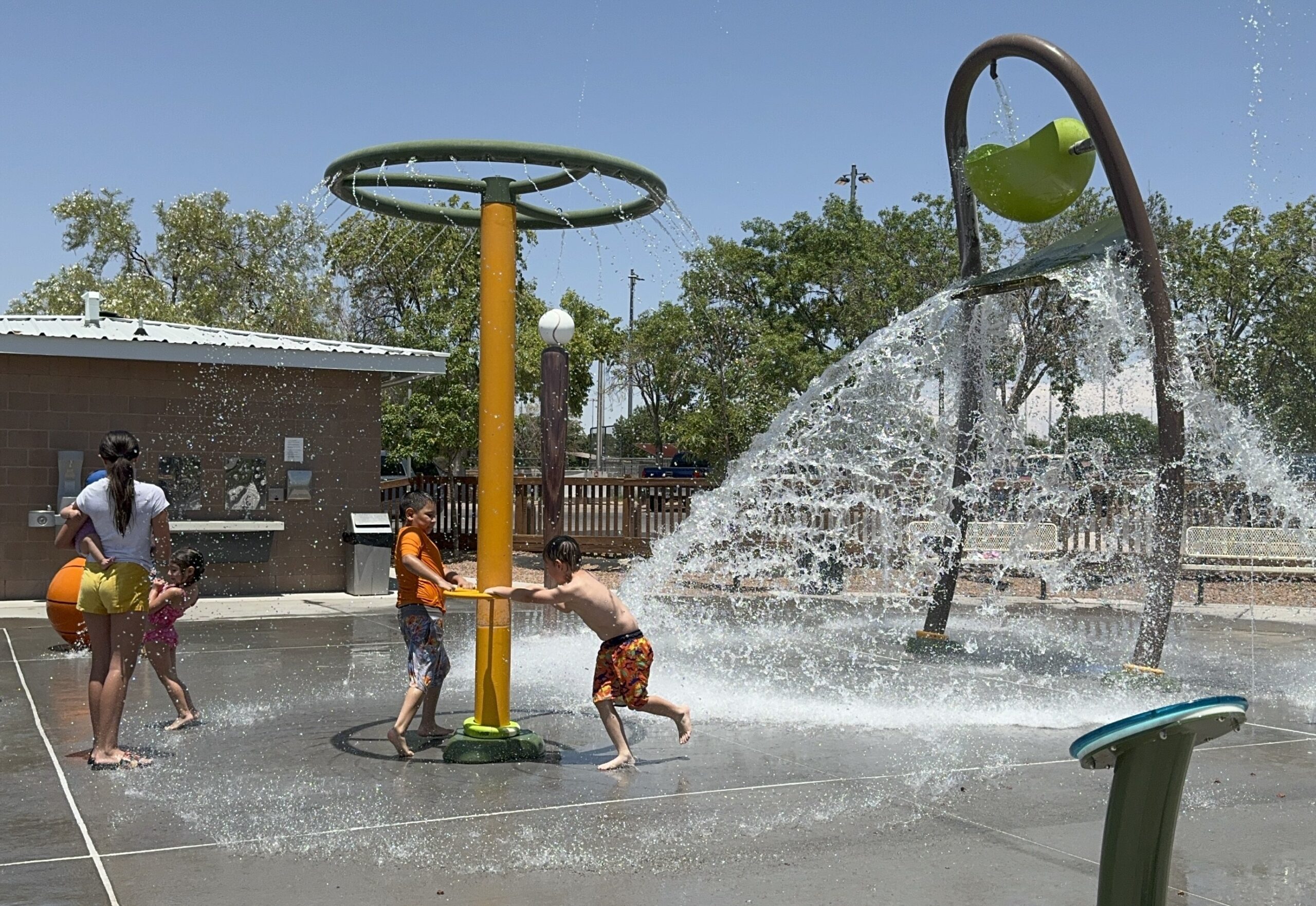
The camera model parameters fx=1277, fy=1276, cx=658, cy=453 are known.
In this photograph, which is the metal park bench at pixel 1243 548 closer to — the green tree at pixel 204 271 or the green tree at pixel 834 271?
the green tree at pixel 834 271

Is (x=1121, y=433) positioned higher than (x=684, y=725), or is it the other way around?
(x=1121, y=433)

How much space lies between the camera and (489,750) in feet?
21.0

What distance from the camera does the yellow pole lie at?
646cm

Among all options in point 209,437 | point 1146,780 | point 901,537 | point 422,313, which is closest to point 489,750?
point 1146,780

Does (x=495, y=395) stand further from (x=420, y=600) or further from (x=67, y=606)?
(x=67, y=606)

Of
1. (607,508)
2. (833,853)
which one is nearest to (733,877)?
(833,853)

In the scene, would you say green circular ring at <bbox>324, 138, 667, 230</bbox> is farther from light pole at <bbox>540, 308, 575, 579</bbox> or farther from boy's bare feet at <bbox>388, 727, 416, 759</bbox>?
light pole at <bbox>540, 308, 575, 579</bbox>

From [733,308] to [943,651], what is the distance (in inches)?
541

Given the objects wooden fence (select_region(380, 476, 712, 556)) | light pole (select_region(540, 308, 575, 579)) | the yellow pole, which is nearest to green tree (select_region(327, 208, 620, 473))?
wooden fence (select_region(380, 476, 712, 556))

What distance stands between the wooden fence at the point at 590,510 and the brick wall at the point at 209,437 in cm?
272

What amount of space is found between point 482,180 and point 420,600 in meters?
2.22

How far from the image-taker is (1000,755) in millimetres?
6664

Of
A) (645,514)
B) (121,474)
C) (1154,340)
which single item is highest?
(1154,340)

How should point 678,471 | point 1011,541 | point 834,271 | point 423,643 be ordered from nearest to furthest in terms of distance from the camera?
point 423,643, point 1011,541, point 834,271, point 678,471
